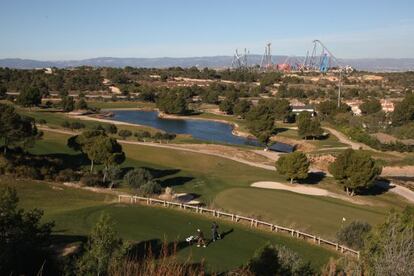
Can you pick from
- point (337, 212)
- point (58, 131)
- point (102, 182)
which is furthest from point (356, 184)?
point (58, 131)

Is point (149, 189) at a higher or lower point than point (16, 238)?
lower

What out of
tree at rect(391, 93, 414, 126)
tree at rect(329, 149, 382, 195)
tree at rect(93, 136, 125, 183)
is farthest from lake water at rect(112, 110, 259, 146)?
tree at rect(93, 136, 125, 183)

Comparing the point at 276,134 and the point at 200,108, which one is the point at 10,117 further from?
the point at 200,108

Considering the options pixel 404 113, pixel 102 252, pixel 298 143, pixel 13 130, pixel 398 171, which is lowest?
pixel 298 143

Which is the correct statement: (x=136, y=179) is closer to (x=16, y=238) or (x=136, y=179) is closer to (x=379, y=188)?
(x=16, y=238)

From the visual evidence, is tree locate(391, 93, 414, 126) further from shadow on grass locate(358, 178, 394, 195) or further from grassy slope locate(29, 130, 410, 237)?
grassy slope locate(29, 130, 410, 237)

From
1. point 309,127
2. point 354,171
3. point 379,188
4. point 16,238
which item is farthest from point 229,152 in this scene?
point 16,238

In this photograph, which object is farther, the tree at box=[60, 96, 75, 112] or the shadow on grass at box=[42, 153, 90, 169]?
the tree at box=[60, 96, 75, 112]
